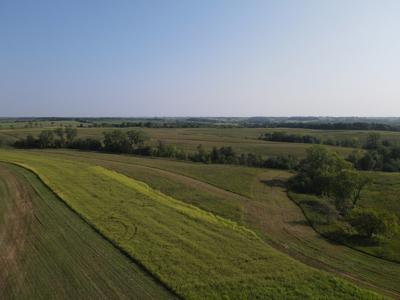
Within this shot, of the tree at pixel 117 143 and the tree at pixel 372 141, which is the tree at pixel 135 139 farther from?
the tree at pixel 372 141

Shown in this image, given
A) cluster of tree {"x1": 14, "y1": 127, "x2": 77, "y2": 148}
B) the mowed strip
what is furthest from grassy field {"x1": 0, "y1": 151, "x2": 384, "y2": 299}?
→ cluster of tree {"x1": 14, "y1": 127, "x2": 77, "y2": 148}

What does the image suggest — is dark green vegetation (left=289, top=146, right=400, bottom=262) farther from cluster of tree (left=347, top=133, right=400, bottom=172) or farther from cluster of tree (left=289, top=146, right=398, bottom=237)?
cluster of tree (left=347, top=133, right=400, bottom=172)

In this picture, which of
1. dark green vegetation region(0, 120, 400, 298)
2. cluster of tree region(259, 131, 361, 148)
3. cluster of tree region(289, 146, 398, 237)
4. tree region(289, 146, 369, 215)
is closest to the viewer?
dark green vegetation region(0, 120, 400, 298)

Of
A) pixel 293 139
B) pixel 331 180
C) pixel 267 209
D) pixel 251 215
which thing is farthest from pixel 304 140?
pixel 251 215

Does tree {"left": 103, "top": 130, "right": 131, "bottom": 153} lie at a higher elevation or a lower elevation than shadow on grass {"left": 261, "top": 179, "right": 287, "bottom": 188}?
higher

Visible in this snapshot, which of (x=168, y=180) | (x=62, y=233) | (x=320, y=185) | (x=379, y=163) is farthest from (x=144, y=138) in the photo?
(x=62, y=233)

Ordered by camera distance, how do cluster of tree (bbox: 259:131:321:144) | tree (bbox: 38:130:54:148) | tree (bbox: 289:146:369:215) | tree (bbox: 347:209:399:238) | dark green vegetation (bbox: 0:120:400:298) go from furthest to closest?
cluster of tree (bbox: 259:131:321:144) < tree (bbox: 38:130:54:148) < tree (bbox: 289:146:369:215) < tree (bbox: 347:209:399:238) < dark green vegetation (bbox: 0:120:400:298)

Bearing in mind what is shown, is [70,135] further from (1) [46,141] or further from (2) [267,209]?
(2) [267,209]
